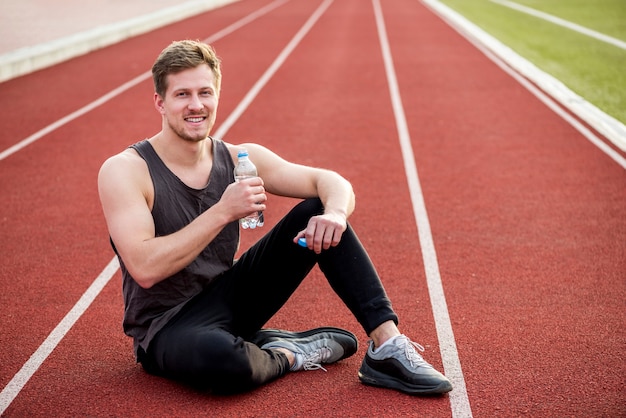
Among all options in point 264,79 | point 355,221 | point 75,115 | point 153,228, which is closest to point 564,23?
point 264,79

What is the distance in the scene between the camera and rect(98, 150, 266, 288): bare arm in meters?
3.27

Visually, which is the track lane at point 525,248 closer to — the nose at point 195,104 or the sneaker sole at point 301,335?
→ the sneaker sole at point 301,335

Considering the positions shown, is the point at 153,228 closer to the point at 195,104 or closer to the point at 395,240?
the point at 195,104

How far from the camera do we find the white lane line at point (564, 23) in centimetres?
1694

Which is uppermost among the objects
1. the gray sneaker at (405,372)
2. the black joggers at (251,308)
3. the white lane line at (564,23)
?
the black joggers at (251,308)

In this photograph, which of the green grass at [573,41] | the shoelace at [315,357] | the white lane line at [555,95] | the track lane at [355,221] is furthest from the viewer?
the green grass at [573,41]

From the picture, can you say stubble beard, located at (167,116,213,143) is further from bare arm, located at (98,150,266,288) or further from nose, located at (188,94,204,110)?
bare arm, located at (98,150,266,288)

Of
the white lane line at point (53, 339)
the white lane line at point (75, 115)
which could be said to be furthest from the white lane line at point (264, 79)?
the white lane line at point (53, 339)

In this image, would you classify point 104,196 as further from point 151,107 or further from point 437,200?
point 151,107

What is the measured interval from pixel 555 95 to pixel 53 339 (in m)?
8.86

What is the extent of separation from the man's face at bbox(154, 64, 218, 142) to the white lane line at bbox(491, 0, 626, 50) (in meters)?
14.4

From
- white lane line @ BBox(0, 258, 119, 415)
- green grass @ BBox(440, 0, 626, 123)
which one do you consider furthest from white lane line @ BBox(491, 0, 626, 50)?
white lane line @ BBox(0, 258, 119, 415)

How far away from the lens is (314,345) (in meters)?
3.77

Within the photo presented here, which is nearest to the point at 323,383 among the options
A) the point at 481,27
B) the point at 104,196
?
the point at 104,196
